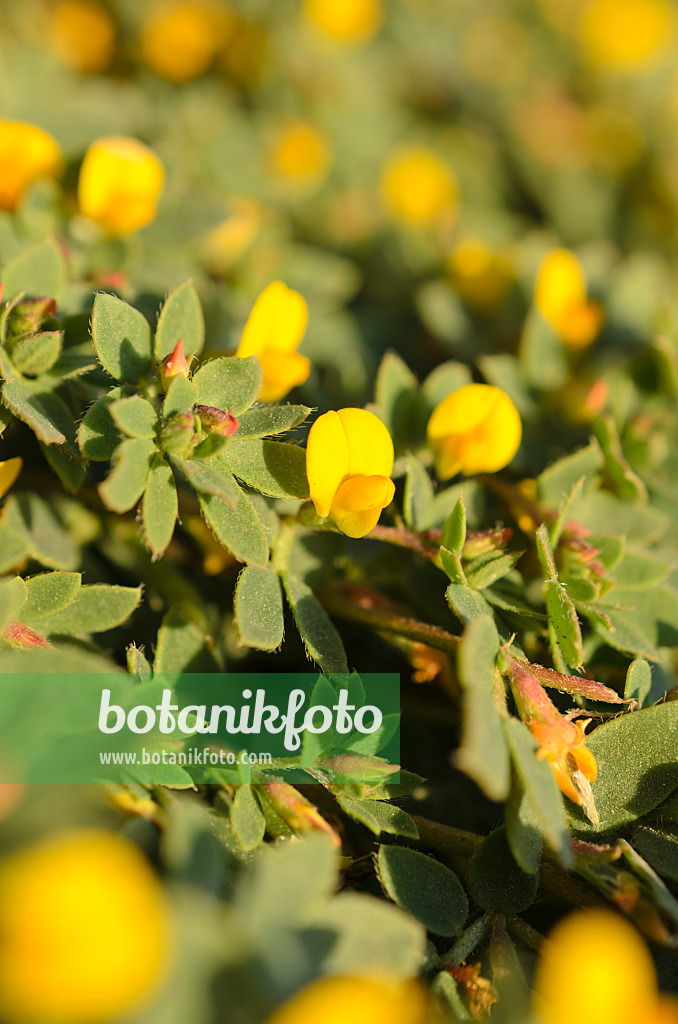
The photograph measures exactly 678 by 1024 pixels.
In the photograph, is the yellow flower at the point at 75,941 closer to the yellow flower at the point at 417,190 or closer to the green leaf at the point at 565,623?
the green leaf at the point at 565,623

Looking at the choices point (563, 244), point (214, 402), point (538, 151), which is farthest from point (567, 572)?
point (538, 151)

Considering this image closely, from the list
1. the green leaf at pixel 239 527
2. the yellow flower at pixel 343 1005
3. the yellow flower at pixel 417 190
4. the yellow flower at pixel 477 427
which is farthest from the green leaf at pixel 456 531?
the yellow flower at pixel 417 190

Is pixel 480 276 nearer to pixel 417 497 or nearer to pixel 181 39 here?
pixel 417 497

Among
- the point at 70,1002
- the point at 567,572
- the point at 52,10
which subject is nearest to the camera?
the point at 70,1002

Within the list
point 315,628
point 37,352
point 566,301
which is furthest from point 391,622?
point 566,301

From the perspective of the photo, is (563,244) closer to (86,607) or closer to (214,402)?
(214,402)

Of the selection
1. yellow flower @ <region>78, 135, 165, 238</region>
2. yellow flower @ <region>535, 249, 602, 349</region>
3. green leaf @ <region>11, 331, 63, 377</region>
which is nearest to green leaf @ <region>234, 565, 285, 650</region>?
green leaf @ <region>11, 331, 63, 377</region>
